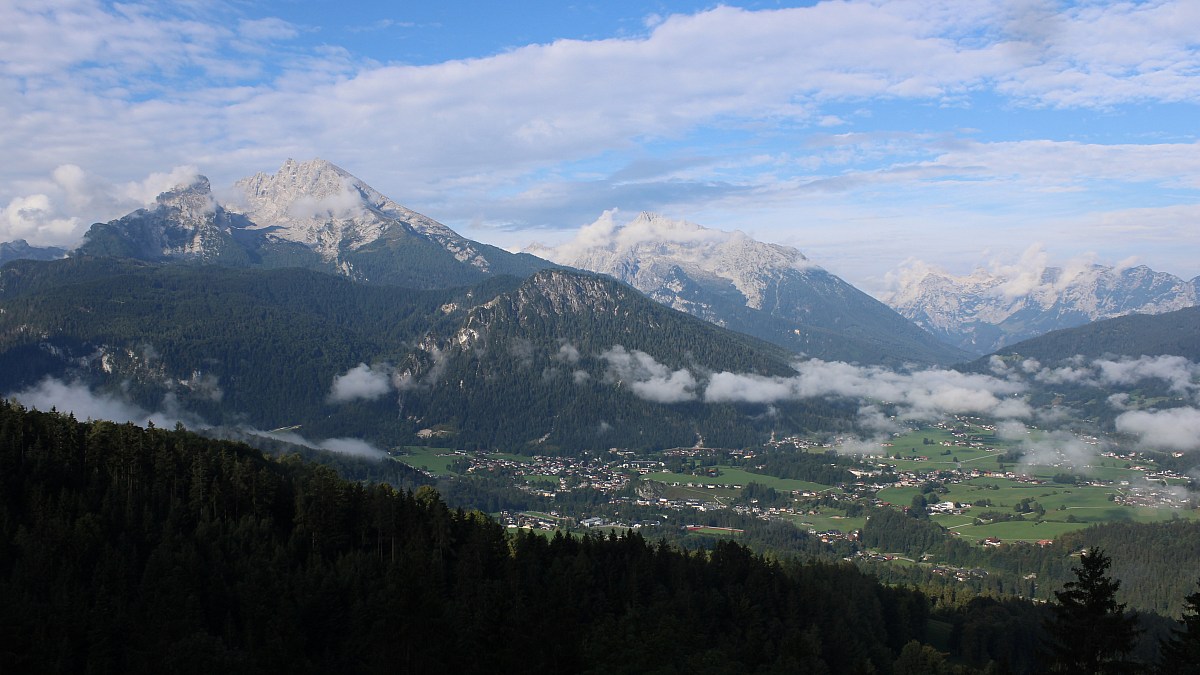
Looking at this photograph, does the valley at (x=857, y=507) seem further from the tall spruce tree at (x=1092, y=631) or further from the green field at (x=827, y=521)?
the tall spruce tree at (x=1092, y=631)

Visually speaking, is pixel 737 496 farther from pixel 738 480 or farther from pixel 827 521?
pixel 827 521

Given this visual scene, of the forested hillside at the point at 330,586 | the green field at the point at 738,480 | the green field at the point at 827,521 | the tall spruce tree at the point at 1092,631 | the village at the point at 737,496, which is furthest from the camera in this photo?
the green field at the point at 738,480

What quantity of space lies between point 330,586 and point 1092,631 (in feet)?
136

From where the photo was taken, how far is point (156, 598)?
157ft

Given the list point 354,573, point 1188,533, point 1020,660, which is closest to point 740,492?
point 1188,533

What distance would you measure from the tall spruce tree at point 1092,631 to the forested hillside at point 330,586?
1042 centimetres

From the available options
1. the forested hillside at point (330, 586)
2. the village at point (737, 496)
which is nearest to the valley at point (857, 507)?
the village at point (737, 496)

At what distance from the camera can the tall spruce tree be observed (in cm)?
3222

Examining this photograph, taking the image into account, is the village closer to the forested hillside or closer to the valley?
the valley

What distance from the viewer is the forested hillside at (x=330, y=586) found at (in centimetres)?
4131

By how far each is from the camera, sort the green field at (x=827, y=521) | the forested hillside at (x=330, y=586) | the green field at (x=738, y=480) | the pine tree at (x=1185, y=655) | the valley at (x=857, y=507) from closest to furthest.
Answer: the pine tree at (x=1185, y=655) → the forested hillside at (x=330, y=586) → the valley at (x=857, y=507) → the green field at (x=827, y=521) → the green field at (x=738, y=480)

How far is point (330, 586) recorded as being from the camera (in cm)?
5469

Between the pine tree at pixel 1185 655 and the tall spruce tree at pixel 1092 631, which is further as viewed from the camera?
the pine tree at pixel 1185 655

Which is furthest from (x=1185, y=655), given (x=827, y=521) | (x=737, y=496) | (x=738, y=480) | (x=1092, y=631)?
(x=738, y=480)
